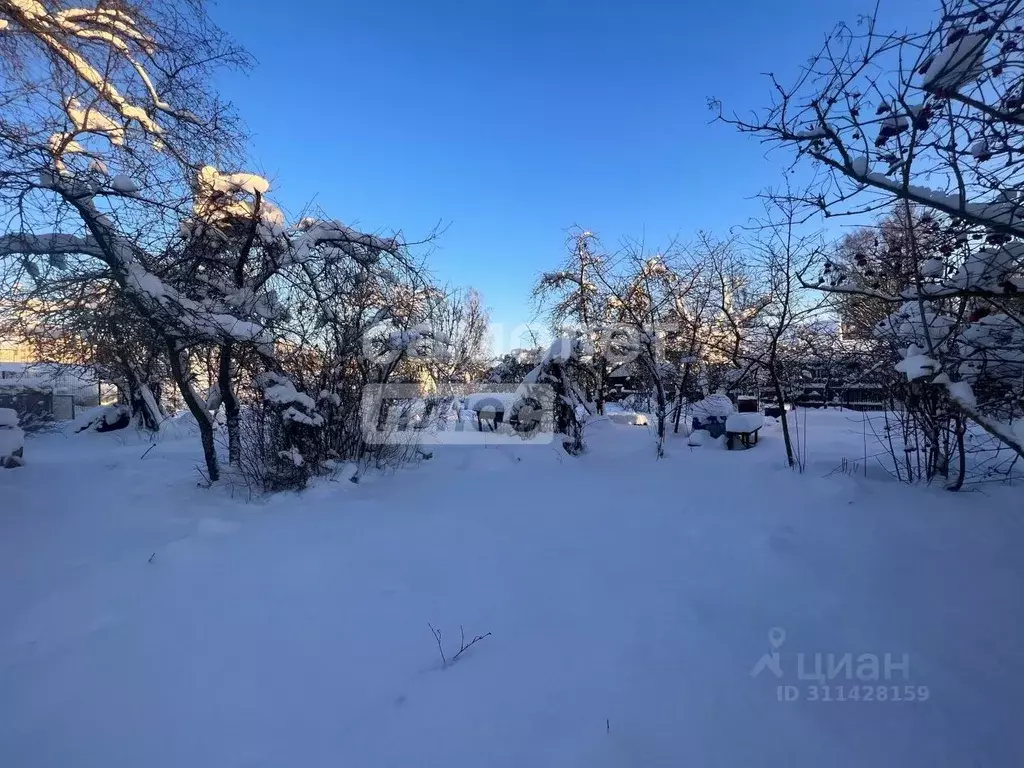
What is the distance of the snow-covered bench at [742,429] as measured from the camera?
21.8 feet

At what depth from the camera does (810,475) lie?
15.3 feet

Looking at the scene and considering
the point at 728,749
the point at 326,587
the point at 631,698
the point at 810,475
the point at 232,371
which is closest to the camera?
the point at 728,749

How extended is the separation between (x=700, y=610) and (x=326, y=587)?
6.83ft

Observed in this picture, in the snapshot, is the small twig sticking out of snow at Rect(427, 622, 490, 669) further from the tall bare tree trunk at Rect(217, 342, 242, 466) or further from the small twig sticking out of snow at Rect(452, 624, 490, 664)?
the tall bare tree trunk at Rect(217, 342, 242, 466)

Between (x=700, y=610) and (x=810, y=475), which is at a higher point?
(x=810, y=475)

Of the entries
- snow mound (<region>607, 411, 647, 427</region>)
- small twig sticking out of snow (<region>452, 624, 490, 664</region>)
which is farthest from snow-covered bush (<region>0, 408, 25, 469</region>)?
snow mound (<region>607, 411, 647, 427</region>)

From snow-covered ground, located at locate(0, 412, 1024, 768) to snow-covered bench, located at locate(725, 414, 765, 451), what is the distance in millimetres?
2248

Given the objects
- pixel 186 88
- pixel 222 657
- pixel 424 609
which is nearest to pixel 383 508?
pixel 424 609

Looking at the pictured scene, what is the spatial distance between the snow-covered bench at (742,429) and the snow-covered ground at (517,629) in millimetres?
2248

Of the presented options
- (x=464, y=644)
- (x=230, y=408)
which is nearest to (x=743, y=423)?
(x=464, y=644)

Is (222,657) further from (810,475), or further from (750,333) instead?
(750,333)

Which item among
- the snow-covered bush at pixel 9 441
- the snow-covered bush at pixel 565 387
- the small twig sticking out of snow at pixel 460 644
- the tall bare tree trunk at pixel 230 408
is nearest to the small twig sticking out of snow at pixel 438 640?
the small twig sticking out of snow at pixel 460 644

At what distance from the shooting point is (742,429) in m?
6.62

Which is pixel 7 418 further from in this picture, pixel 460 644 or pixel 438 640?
pixel 460 644
